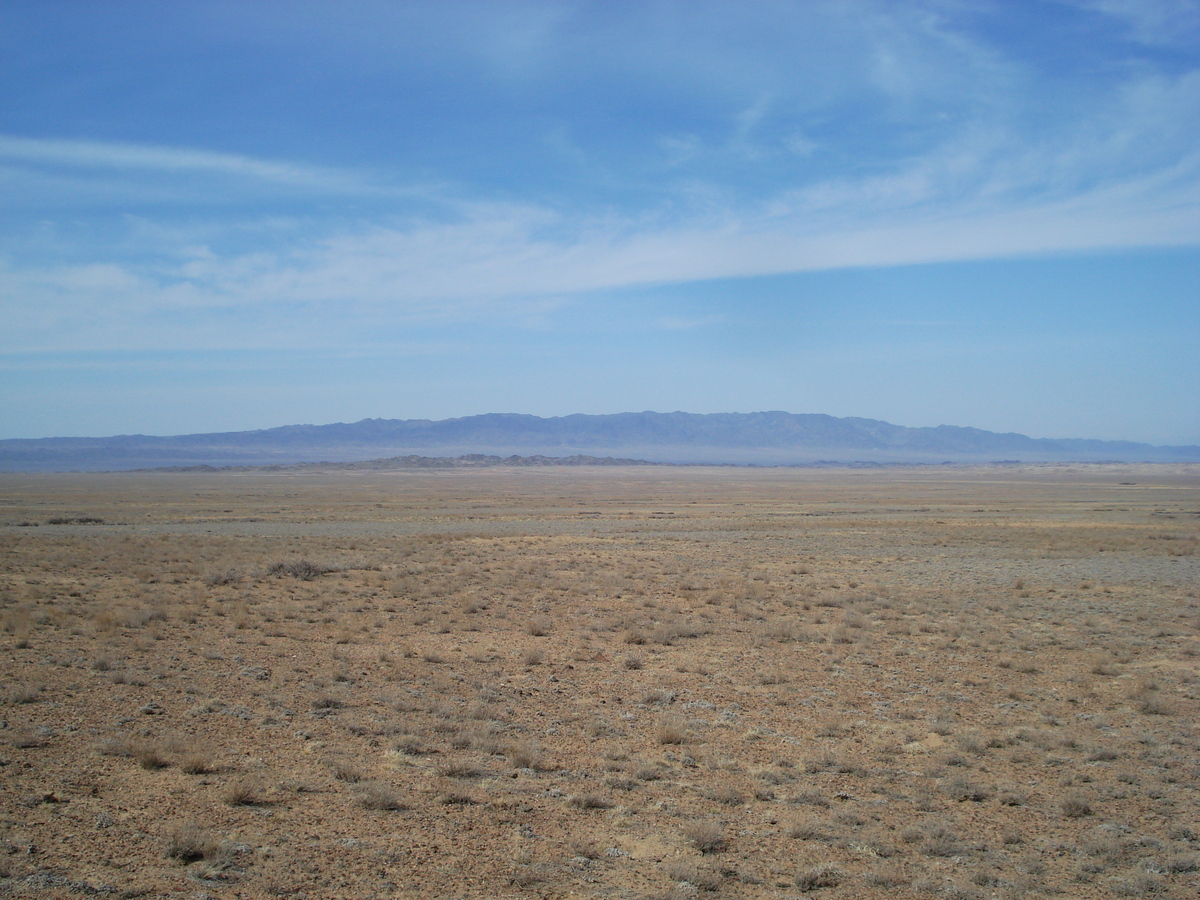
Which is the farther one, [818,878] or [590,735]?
[590,735]

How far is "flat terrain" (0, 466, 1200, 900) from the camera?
20.9ft

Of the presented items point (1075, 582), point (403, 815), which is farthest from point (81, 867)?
point (1075, 582)

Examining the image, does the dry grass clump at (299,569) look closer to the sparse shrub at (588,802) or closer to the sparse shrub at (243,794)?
the sparse shrub at (243,794)

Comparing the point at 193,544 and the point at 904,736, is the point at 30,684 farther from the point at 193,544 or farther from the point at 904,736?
the point at 193,544

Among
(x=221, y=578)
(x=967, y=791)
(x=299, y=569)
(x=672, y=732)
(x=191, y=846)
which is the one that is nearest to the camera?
(x=191, y=846)

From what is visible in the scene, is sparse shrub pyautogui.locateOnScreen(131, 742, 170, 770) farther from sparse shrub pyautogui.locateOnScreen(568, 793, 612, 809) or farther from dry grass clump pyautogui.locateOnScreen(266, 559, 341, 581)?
dry grass clump pyautogui.locateOnScreen(266, 559, 341, 581)

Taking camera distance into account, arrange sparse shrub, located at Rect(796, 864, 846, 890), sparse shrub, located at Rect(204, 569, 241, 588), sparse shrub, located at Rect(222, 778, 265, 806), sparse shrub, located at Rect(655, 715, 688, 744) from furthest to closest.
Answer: sparse shrub, located at Rect(204, 569, 241, 588), sparse shrub, located at Rect(655, 715, 688, 744), sparse shrub, located at Rect(222, 778, 265, 806), sparse shrub, located at Rect(796, 864, 846, 890)


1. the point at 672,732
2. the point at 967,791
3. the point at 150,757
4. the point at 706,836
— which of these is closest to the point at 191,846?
the point at 150,757

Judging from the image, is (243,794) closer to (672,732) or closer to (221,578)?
(672,732)

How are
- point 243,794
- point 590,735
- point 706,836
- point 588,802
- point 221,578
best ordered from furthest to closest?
1. point 221,578
2. point 590,735
3. point 588,802
4. point 243,794
5. point 706,836

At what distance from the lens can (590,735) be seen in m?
10.1

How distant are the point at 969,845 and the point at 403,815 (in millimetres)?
5181

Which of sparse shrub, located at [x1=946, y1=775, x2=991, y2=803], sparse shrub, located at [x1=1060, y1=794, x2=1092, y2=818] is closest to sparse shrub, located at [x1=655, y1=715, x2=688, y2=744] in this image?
sparse shrub, located at [x1=946, y1=775, x2=991, y2=803]

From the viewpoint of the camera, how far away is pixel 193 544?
108 feet
